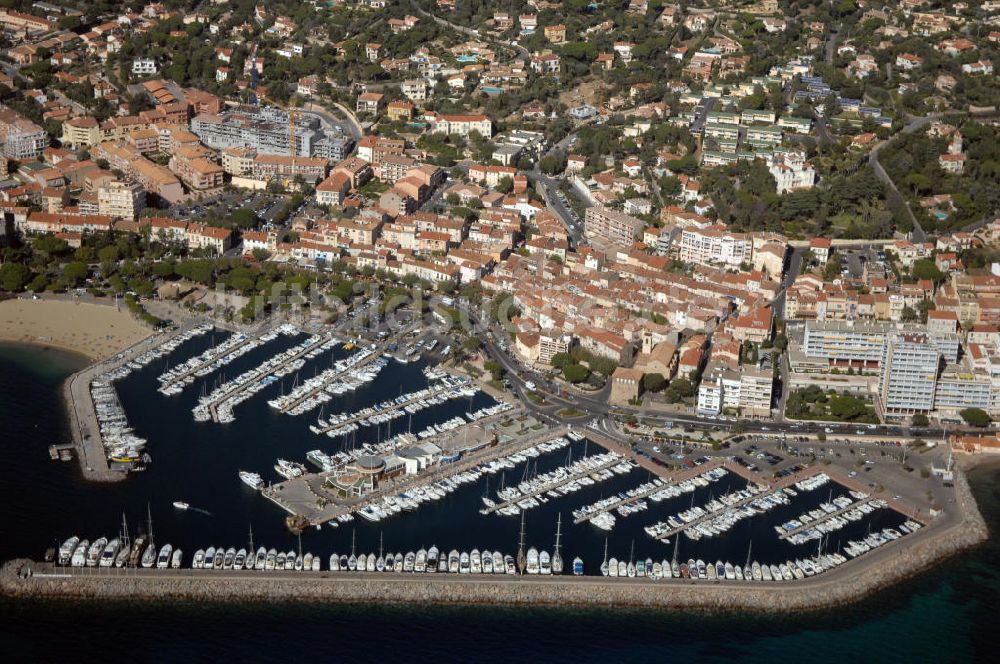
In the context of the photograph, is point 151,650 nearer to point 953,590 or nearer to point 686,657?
point 686,657

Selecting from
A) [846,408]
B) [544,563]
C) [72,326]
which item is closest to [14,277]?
[72,326]

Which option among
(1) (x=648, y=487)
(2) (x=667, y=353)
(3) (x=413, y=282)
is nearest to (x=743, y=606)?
(1) (x=648, y=487)

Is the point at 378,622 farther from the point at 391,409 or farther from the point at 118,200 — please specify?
the point at 118,200

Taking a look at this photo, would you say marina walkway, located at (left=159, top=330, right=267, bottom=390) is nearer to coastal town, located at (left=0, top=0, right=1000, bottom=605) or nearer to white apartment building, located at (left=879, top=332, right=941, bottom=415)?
coastal town, located at (left=0, top=0, right=1000, bottom=605)

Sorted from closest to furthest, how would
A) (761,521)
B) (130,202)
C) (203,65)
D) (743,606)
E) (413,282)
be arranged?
1. (743,606)
2. (761,521)
3. (413,282)
4. (130,202)
5. (203,65)

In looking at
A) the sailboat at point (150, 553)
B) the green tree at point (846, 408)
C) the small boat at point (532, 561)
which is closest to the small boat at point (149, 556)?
the sailboat at point (150, 553)

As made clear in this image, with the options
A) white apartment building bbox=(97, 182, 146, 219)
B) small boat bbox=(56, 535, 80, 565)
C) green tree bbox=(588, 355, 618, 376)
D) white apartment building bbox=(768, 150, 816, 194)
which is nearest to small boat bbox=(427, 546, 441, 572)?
small boat bbox=(56, 535, 80, 565)

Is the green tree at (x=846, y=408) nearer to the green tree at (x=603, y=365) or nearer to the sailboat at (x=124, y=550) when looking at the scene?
the green tree at (x=603, y=365)
